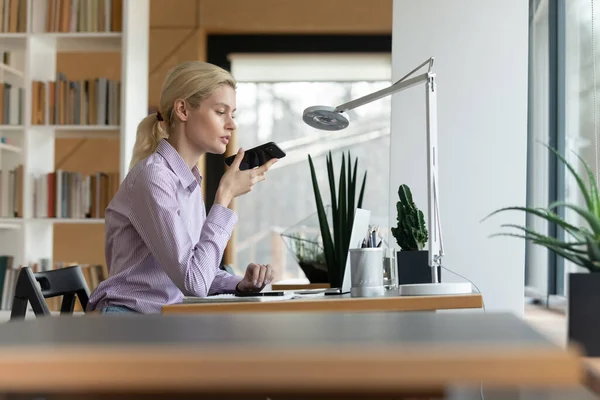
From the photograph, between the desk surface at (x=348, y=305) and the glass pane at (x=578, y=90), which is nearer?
the desk surface at (x=348, y=305)

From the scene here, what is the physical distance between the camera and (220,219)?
A: 7.27 feet

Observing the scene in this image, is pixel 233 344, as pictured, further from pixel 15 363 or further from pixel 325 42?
pixel 325 42

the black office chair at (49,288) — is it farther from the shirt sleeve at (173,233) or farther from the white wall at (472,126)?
the white wall at (472,126)

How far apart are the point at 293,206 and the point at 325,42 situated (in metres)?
1.28

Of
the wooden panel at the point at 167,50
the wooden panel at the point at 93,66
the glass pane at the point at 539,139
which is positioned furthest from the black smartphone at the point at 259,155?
the wooden panel at the point at 93,66

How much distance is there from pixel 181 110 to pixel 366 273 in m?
0.78

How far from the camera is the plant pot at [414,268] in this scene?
2.40 m

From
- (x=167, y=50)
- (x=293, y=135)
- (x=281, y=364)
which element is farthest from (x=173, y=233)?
(x=293, y=135)

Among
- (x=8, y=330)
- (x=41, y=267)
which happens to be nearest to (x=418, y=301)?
(x=8, y=330)

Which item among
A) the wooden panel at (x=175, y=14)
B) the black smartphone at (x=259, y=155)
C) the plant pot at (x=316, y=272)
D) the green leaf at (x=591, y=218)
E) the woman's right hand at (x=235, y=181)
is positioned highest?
the wooden panel at (x=175, y=14)

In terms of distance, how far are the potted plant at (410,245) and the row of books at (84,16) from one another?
2644 mm

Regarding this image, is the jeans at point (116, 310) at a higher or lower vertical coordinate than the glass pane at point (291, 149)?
lower

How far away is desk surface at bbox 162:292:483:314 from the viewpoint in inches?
70.9

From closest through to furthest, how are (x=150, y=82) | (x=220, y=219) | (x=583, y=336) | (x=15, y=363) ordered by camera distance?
(x=15, y=363)
(x=583, y=336)
(x=220, y=219)
(x=150, y=82)
